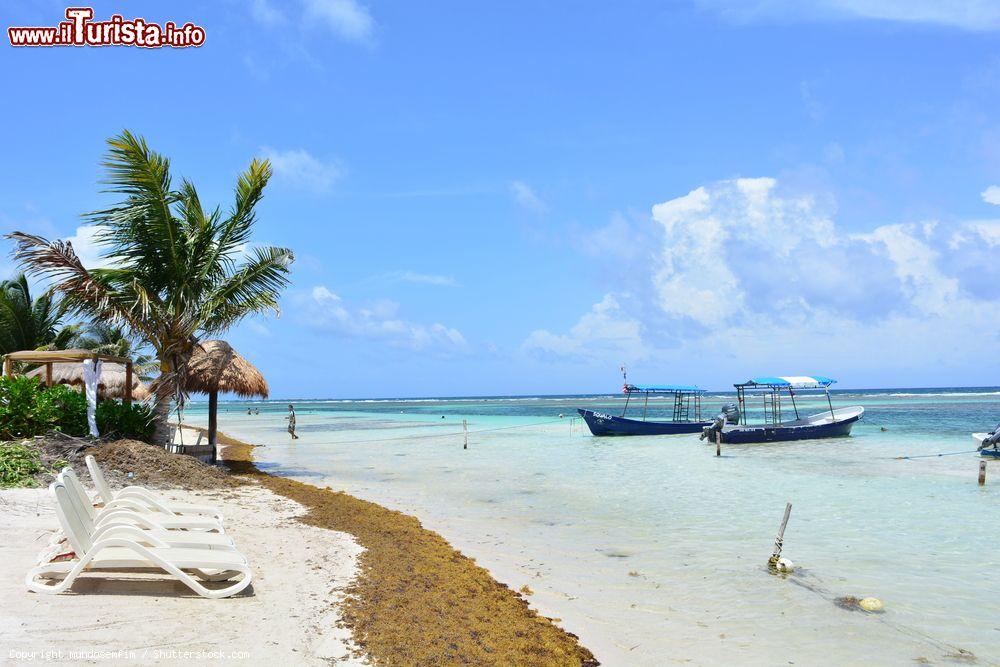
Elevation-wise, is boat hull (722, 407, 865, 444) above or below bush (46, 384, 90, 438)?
below

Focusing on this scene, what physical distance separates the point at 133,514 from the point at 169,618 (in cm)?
170

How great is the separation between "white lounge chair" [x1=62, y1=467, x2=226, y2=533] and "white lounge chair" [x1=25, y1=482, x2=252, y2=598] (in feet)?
1.10

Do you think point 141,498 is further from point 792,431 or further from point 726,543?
point 792,431

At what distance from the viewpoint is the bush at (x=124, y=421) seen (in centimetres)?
1321

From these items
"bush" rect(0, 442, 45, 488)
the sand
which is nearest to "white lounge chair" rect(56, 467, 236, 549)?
the sand

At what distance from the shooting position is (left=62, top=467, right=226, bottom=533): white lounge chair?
641 centimetres

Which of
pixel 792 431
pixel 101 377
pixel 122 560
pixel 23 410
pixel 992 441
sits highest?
pixel 101 377

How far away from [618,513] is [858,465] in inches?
486

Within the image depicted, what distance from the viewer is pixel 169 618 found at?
5.05 m

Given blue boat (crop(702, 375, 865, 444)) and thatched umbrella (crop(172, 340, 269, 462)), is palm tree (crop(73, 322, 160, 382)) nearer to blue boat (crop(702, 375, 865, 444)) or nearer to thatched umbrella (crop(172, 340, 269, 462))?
thatched umbrella (crop(172, 340, 269, 462))

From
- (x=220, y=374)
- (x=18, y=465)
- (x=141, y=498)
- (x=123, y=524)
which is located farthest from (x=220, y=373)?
(x=123, y=524)

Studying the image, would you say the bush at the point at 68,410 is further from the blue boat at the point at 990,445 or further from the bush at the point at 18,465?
the blue boat at the point at 990,445

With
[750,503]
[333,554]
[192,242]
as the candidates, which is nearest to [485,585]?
[333,554]

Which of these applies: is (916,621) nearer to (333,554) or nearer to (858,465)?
(333,554)
